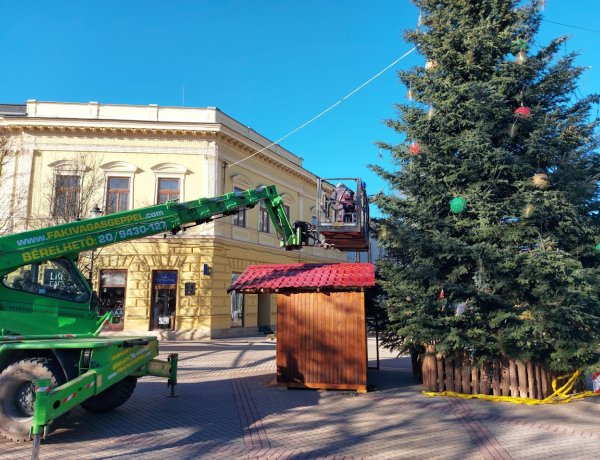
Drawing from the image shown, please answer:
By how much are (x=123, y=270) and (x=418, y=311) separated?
50.7 ft

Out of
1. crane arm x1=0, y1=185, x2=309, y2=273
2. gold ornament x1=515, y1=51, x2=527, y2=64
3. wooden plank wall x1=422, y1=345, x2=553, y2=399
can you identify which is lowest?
wooden plank wall x1=422, y1=345, x2=553, y2=399

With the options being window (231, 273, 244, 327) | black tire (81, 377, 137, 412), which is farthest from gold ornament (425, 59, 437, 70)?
window (231, 273, 244, 327)

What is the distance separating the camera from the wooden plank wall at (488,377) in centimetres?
834

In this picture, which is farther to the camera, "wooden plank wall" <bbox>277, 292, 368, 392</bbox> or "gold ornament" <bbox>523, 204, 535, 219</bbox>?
"wooden plank wall" <bbox>277, 292, 368, 392</bbox>

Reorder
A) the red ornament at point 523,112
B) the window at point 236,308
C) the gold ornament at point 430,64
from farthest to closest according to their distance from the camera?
the window at point 236,308
the gold ornament at point 430,64
the red ornament at point 523,112

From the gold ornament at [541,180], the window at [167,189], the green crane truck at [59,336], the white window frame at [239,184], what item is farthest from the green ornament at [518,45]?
the window at [167,189]

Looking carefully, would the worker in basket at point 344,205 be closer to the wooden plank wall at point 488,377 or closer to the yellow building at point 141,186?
the wooden plank wall at point 488,377

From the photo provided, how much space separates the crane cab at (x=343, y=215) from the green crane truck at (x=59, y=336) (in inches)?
116

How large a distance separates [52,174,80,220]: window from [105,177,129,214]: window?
1408mm

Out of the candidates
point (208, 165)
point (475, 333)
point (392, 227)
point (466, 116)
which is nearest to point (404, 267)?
point (392, 227)

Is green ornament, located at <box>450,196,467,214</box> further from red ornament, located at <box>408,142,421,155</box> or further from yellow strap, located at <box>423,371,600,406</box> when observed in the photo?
yellow strap, located at <box>423,371,600,406</box>

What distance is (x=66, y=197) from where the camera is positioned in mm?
18703

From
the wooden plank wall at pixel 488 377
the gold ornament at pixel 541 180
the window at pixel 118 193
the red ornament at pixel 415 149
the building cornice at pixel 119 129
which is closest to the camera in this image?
the wooden plank wall at pixel 488 377

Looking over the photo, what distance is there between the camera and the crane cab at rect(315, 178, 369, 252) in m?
8.75
